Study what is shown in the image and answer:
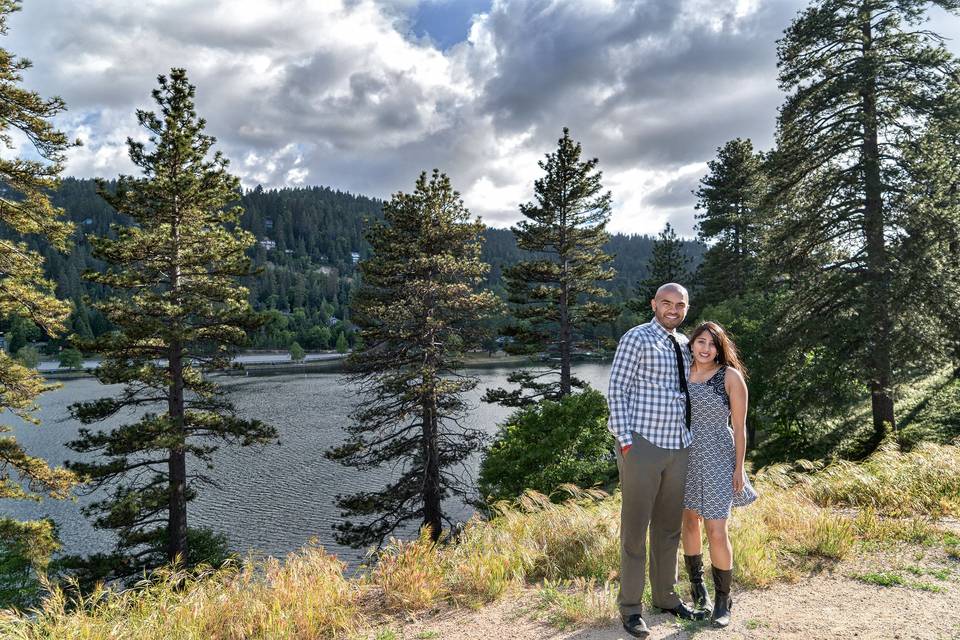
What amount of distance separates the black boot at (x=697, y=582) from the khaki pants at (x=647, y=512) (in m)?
0.29

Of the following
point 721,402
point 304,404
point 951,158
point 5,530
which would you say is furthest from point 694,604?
point 304,404

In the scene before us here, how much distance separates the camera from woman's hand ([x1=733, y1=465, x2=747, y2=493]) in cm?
371

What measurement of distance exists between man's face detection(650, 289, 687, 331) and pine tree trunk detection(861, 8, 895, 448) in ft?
35.1

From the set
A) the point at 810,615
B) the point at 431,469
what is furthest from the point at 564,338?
the point at 810,615

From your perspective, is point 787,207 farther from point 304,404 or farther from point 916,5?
point 304,404

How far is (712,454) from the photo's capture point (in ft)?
12.3

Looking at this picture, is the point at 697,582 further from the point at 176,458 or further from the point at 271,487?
the point at 271,487

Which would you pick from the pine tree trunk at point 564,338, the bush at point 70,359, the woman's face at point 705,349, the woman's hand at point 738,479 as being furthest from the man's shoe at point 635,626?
the bush at point 70,359

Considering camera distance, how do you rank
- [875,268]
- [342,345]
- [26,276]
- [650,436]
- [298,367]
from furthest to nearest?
[342,345] < [298,367] < [875,268] < [26,276] < [650,436]

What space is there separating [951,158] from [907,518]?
33.1 feet

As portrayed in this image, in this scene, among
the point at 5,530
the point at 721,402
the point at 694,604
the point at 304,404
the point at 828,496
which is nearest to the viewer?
the point at 721,402

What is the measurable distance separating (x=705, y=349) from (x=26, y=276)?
11.4 meters

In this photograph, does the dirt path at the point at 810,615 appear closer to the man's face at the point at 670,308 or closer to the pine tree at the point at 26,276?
the man's face at the point at 670,308

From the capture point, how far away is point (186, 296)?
13.0 metres
